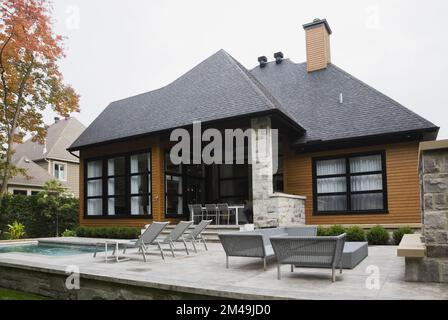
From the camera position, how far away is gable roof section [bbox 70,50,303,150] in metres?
12.7

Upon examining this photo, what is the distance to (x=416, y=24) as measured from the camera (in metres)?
17.1

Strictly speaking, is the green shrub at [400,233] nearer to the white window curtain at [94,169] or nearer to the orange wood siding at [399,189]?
the orange wood siding at [399,189]

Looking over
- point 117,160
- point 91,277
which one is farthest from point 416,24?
point 91,277

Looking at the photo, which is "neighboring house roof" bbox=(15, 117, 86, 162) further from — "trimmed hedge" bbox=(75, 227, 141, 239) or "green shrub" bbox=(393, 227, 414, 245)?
"green shrub" bbox=(393, 227, 414, 245)

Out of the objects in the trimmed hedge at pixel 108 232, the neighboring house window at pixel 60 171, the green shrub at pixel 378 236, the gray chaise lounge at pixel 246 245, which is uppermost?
the neighboring house window at pixel 60 171

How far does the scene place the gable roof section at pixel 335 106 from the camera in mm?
12406

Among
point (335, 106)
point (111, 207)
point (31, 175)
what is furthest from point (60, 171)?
point (335, 106)

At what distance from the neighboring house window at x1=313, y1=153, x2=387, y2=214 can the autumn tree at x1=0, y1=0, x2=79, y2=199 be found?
12905 mm

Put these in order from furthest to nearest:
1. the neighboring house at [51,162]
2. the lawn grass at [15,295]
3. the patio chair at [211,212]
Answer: the neighboring house at [51,162]
the patio chair at [211,212]
the lawn grass at [15,295]

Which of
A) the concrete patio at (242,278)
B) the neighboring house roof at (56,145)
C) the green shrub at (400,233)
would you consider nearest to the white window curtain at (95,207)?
the concrete patio at (242,278)

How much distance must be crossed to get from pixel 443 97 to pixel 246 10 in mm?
12856

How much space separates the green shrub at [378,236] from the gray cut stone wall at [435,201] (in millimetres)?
5803

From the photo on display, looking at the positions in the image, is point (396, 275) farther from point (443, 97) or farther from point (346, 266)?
point (443, 97)

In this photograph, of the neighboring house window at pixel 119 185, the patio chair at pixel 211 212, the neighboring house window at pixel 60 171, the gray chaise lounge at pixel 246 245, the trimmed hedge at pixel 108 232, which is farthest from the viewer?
the neighboring house window at pixel 60 171
